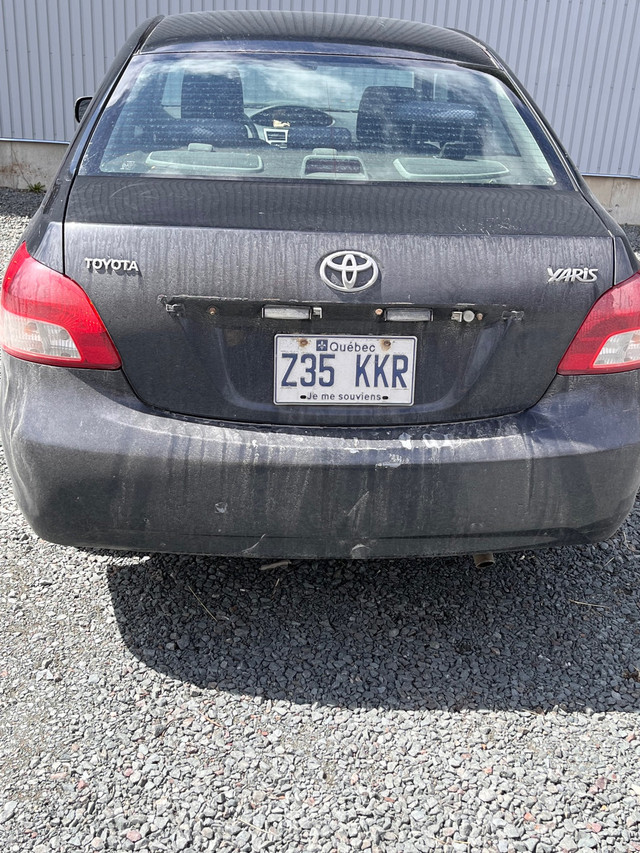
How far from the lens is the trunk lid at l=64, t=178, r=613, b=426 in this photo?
6.44 feet

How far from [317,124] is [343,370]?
102 cm

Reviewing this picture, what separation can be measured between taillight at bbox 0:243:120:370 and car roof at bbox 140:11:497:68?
1281 mm

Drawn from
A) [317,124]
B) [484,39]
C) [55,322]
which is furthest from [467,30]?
[55,322]

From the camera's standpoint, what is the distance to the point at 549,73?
362 inches

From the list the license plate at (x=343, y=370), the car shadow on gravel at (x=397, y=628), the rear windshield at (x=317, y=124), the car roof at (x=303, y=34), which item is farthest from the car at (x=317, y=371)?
the car roof at (x=303, y=34)

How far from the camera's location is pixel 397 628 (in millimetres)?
2547

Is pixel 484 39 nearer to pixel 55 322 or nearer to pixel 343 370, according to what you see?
pixel 343 370

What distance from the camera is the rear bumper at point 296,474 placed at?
2.00 metres

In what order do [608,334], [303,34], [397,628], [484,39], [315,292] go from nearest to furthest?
[315,292] < [608,334] < [397,628] < [303,34] < [484,39]

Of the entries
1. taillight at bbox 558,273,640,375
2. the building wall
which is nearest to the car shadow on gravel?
taillight at bbox 558,273,640,375

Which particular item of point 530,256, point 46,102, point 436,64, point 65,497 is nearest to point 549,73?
point 46,102

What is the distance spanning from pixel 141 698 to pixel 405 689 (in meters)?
0.73

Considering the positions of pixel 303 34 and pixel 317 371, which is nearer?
pixel 317 371

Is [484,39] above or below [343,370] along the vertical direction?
above
